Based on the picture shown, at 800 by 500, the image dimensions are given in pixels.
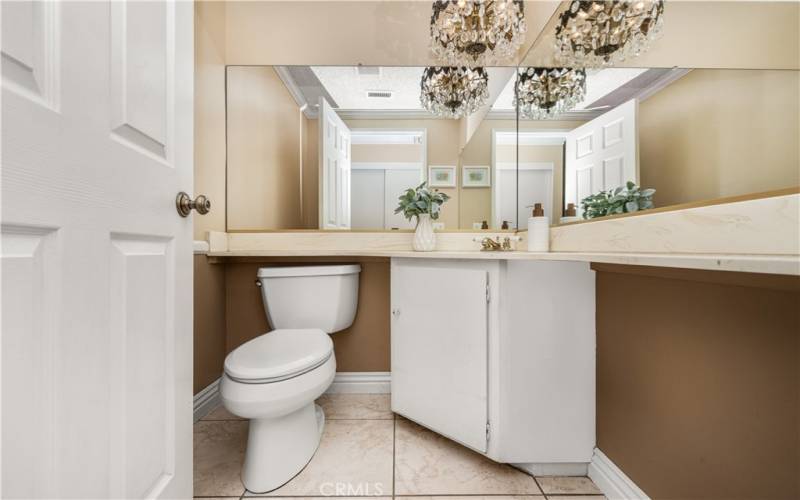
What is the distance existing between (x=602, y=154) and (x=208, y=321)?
6.17ft

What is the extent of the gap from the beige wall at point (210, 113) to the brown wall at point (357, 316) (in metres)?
0.32

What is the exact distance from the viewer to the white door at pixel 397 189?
175cm

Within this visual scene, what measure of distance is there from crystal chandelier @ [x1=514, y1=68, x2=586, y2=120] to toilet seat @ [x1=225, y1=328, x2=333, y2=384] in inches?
54.9

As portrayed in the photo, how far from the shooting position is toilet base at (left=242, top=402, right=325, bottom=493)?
3.59ft

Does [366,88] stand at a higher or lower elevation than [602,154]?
higher

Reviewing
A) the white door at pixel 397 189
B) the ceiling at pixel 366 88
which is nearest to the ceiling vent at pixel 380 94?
the ceiling at pixel 366 88

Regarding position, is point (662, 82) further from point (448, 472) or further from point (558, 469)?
point (448, 472)

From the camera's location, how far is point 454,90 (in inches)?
67.7

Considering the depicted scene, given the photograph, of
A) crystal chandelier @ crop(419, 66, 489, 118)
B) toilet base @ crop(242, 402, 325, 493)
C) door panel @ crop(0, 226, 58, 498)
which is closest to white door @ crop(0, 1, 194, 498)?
door panel @ crop(0, 226, 58, 498)

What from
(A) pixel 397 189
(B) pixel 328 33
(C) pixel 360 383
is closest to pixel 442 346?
(C) pixel 360 383

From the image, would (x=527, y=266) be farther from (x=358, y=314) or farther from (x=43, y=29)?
(x=43, y=29)

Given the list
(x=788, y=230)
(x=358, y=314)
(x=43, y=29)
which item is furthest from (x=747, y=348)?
(x=358, y=314)

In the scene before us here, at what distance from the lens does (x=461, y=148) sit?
5.73 feet

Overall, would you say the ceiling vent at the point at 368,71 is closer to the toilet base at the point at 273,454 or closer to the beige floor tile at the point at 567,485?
the toilet base at the point at 273,454
